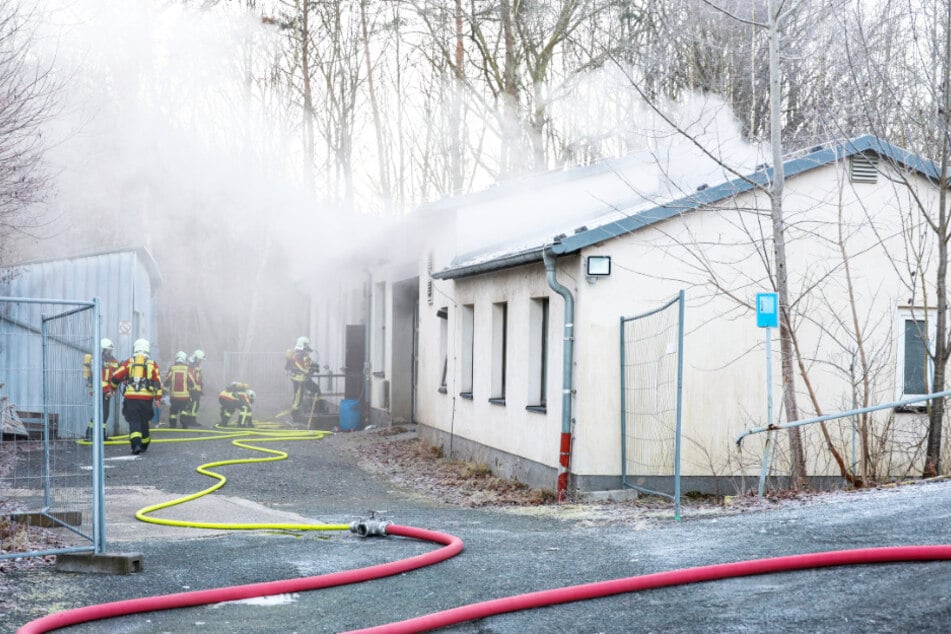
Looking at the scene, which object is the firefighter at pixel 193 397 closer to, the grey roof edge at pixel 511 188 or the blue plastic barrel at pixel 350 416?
the blue plastic barrel at pixel 350 416

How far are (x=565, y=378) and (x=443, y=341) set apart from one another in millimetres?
6084

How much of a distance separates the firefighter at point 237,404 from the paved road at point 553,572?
1135 centimetres

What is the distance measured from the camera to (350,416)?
72.9 feet

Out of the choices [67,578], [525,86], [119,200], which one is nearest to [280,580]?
[67,578]

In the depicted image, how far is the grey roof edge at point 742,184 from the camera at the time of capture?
1128 cm

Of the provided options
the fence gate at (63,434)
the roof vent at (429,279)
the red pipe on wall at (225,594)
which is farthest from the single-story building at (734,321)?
the fence gate at (63,434)

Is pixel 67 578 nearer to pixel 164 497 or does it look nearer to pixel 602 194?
pixel 164 497

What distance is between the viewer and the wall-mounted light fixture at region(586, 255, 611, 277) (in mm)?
11234

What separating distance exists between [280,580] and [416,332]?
1397 cm

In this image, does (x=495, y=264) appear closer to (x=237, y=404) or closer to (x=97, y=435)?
(x=97, y=435)

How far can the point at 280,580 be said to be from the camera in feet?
22.5

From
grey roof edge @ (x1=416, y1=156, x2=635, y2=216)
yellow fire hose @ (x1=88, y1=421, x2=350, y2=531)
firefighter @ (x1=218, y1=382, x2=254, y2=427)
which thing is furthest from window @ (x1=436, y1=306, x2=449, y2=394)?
firefighter @ (x1=218, y1=382, x2=254, y2=427)

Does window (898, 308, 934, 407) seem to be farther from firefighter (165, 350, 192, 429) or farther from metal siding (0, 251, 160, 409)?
firefighter (165, 350, 192, 429)

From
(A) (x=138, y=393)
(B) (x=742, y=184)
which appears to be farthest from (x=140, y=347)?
(B) (x=742, y=184)
